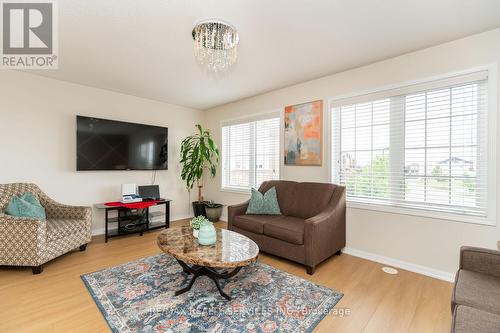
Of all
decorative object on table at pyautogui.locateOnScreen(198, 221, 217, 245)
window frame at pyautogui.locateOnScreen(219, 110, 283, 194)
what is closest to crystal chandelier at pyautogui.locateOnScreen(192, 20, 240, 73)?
window frame at pyautogui.locateOnScreen(219, 110, 283, 194)

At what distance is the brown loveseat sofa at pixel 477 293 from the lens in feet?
3.64

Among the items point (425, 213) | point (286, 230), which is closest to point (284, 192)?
point (286, 230)

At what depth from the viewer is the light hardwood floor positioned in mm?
1754

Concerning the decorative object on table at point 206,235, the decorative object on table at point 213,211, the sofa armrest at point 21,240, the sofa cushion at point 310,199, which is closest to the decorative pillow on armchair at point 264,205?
the sofa cushion at point 310,199

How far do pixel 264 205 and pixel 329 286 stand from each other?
138 centimetres

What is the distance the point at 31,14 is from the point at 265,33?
2130mm

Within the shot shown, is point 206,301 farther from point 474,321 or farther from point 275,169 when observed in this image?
point 275,169

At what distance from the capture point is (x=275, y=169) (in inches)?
163

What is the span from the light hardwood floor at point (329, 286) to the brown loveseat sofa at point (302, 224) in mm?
198

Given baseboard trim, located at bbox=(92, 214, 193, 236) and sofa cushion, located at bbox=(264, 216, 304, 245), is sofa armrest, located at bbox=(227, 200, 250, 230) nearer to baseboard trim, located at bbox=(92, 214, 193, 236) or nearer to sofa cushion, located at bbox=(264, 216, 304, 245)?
sofa cushion, located at bbox=(264, 216, 304, 245)

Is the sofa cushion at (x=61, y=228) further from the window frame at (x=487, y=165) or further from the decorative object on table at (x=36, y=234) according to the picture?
the window frame at (x=487, y=165)

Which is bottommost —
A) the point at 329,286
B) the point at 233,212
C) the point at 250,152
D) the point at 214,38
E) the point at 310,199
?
the point at 329,286

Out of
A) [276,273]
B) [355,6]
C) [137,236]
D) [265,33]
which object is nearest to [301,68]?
[265,33]

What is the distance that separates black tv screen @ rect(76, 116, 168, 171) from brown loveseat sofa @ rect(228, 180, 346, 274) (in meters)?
2.10
